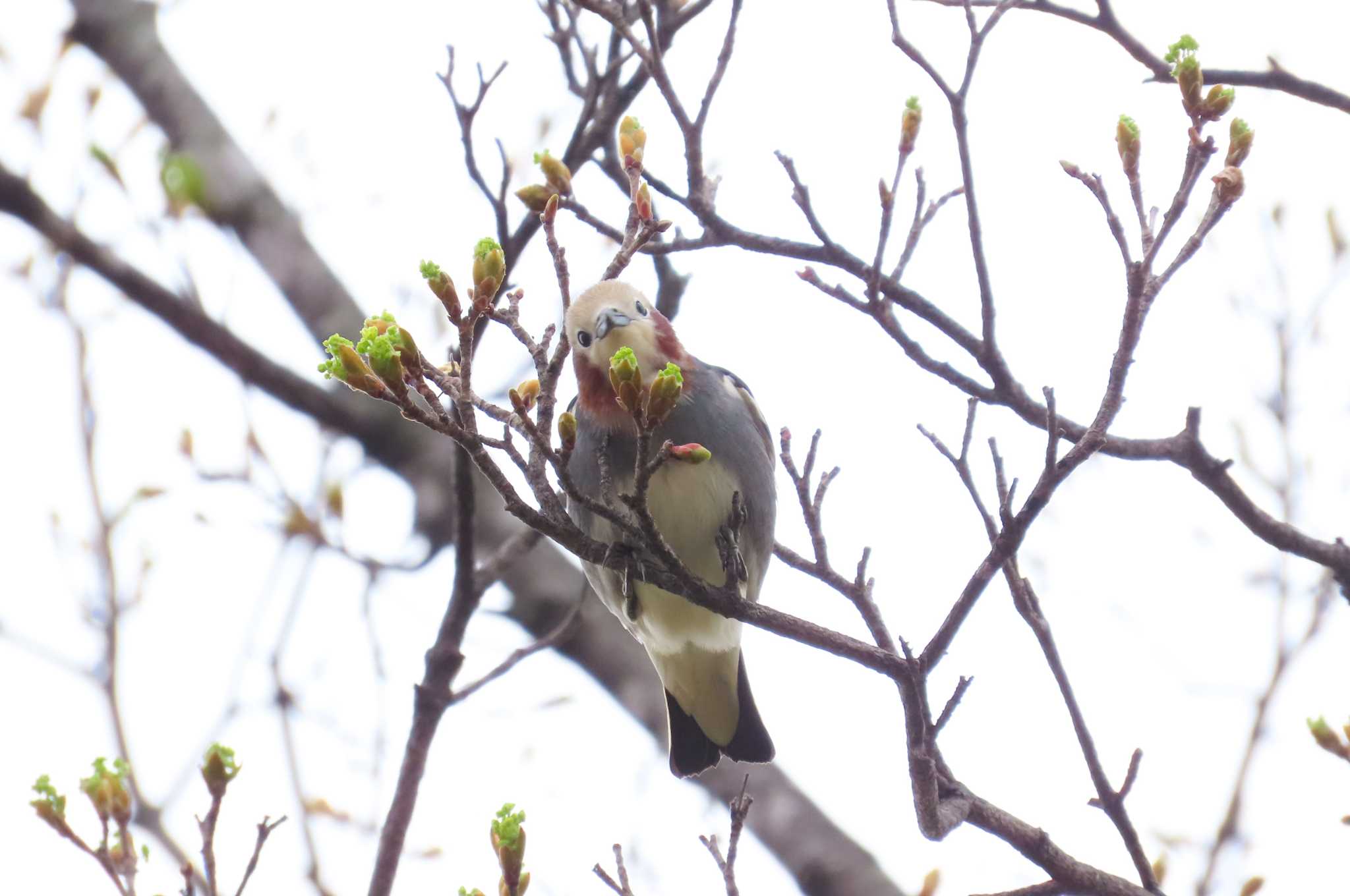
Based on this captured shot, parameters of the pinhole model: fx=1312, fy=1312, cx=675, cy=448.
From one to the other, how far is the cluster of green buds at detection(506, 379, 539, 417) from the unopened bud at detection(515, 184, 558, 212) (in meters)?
0.51

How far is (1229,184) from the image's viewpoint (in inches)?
105

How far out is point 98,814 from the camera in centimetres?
288

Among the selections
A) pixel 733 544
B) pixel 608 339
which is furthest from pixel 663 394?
pixel 608 339

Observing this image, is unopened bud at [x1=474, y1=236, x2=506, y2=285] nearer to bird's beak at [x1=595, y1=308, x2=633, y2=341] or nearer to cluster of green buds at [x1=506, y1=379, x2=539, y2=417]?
cluster of green buds at [x1=506, y1=379, x2=539, y2=417]

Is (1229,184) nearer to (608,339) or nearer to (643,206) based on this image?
Answer: (643,206)

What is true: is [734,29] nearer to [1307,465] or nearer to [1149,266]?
[1149,266]

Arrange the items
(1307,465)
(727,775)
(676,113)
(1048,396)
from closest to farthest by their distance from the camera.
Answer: (1048,396) → (676,113) → (727,775) → (1307,465)

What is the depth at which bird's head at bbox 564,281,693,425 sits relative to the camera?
391cm

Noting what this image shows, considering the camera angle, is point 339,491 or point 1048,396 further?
point 339,491

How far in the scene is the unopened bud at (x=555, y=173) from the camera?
10.7ft

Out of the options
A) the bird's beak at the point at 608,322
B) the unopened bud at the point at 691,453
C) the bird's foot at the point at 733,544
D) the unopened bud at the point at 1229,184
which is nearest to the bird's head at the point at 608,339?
the bird's beak at the point at 608,322

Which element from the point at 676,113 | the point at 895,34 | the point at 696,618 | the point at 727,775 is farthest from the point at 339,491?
the point at 895,34

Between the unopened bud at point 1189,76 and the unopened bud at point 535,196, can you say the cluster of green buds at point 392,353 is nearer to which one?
the unopened bud at point 535,196

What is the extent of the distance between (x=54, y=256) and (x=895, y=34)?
4.01m
